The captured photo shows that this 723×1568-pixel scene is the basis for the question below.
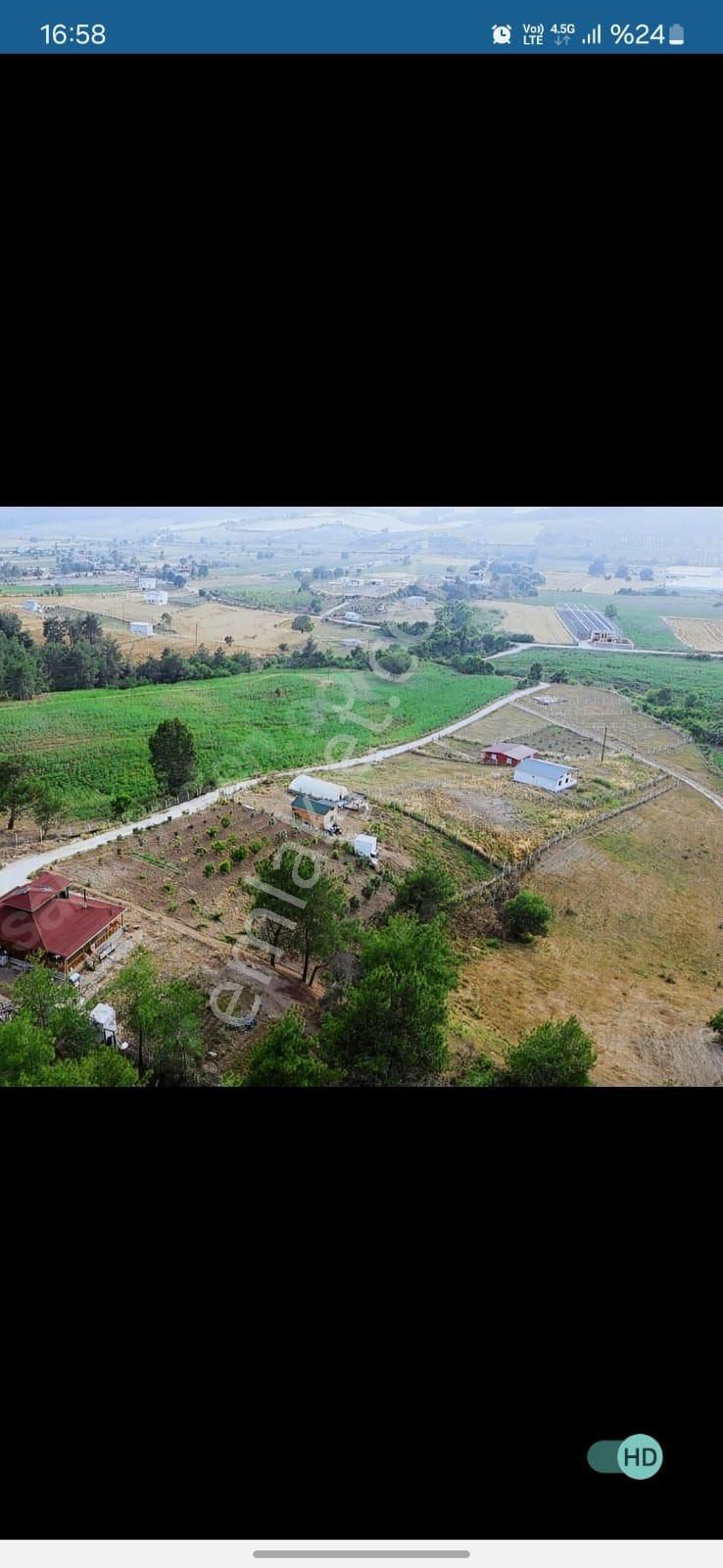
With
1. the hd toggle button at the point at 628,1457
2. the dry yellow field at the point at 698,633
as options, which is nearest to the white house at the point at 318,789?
the dry yellow field at the point at 698,633

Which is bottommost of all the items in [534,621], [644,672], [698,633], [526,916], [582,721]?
[526,916]

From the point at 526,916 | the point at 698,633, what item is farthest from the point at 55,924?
the point at 698,633

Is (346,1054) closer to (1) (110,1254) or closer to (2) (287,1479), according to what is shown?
(1) (110,1254)

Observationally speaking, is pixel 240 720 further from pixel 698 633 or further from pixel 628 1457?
pixel 628 1457
